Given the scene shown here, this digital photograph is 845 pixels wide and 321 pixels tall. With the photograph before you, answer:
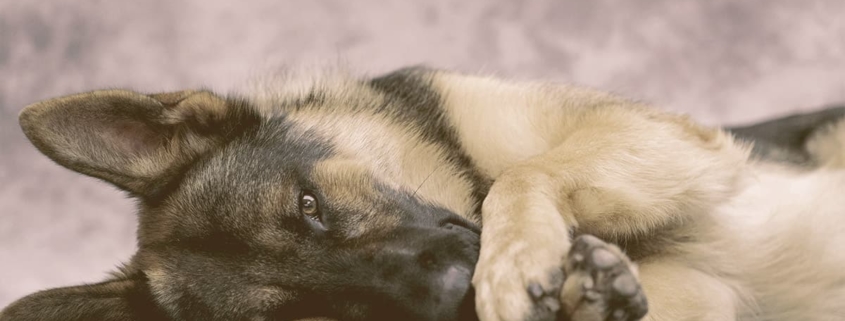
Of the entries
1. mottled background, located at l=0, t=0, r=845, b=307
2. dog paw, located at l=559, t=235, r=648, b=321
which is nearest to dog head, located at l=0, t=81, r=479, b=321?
dog paw, located at l=559, t=235, r=648, b=321

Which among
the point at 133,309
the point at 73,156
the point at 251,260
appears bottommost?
the point at 133,309

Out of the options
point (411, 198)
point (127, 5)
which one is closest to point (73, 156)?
point (411, 198)

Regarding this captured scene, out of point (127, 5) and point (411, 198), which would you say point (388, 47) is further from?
point (411, 198)

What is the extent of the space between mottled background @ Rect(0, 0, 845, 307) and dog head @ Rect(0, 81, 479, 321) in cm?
178

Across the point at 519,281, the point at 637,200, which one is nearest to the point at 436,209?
the point at 519,281

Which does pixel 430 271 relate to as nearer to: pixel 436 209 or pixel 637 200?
pixel 436 209

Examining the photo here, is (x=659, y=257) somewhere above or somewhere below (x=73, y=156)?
below

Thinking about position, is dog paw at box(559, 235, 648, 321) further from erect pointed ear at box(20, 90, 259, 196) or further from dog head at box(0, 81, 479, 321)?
erect pointed ear at box(20, 90, 259, 196)

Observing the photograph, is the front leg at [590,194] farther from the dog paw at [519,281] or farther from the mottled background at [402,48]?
the mottled background at [402,48]

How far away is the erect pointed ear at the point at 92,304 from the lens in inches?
79.6

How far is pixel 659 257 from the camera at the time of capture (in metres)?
2.36

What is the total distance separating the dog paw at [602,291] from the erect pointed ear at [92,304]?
1.19 m

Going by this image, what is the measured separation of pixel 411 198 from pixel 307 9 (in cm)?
232

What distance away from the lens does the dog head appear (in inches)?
76.4
